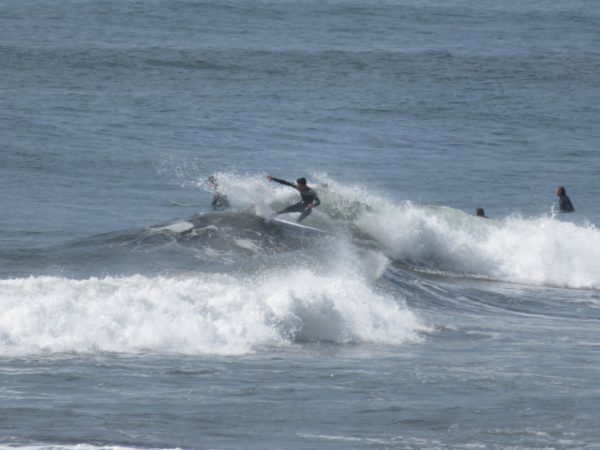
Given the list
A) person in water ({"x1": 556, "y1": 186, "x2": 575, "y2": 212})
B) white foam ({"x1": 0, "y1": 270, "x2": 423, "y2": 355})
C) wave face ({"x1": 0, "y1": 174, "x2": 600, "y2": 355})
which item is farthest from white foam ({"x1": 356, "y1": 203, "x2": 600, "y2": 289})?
white foam ({"x1": 0, "y1": 270, "x2": 423, "y2": 355})

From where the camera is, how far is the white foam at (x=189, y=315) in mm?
15953

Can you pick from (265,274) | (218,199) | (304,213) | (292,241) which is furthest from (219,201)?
(265,274)

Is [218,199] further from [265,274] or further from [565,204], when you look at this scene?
[265,274]

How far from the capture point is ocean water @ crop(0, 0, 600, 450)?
13.1 metres

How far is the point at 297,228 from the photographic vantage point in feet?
84.3

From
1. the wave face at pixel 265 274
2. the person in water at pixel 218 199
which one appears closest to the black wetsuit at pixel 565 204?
the wave face at pixel 265 274

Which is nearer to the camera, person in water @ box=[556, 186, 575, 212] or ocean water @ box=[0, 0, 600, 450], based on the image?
ocean water @ box=[0, 0, 600, 450]

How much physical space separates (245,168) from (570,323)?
2128 centimetres

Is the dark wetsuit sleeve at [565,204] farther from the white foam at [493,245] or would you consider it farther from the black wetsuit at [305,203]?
the black wetsuit at [305,203]

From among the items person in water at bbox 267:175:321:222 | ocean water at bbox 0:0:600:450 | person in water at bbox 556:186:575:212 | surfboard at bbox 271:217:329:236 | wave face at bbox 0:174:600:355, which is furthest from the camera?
person in water at bbox 556:186:575:212

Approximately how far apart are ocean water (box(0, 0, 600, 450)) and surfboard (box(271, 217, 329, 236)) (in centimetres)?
20

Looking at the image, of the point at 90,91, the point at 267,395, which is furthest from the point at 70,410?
the point at 90,91

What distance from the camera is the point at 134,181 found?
35312 mm

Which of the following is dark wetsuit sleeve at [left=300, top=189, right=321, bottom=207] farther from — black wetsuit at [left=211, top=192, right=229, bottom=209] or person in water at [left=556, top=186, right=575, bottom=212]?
person in water at [left=556, top=186, right=575, bottom=212]
